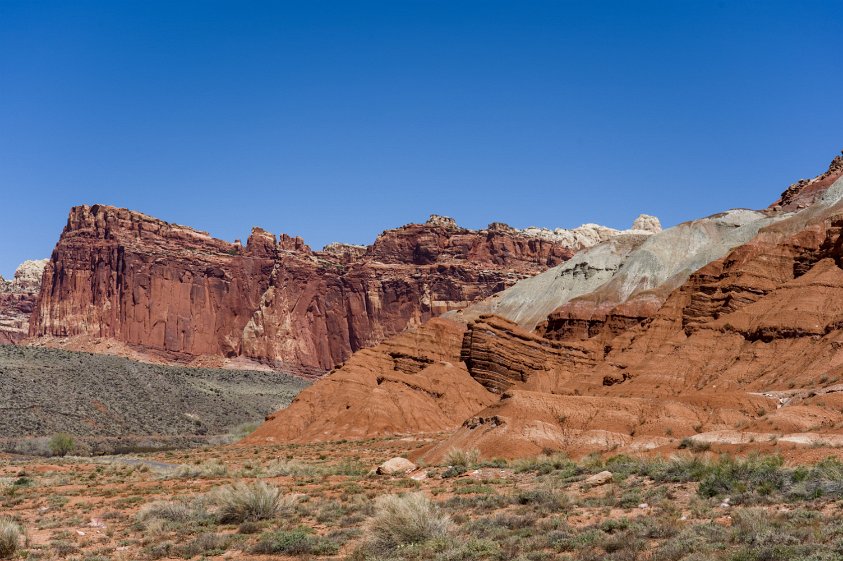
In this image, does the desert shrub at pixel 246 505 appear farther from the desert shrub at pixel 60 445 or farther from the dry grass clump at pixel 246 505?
the desert shrub at pixel 60 445

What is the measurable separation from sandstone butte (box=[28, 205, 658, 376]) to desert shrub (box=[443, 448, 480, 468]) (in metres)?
131

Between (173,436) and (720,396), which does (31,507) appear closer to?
(720,396)

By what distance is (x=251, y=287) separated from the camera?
176 m

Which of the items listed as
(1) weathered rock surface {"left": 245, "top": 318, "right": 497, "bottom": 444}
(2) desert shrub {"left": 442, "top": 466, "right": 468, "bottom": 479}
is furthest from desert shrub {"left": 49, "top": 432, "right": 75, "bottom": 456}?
(2) desert shrub {"left": 442, "top": 466, "right": 468, "bottom": 479}

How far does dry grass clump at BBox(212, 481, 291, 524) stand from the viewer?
19266 mm

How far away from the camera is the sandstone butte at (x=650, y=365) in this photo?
3359cm

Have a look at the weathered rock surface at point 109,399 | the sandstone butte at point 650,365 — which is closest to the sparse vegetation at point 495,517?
the sandstone butte at point 650,365

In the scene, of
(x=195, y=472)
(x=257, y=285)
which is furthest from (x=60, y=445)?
(x=257, y=285)

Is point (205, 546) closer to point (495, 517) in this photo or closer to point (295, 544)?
point (295, 544)

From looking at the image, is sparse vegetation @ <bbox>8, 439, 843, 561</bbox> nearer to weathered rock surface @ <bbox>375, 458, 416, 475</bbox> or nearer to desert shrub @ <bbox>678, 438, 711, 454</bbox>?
desert shrub @ <bbox>678, 438, 711, 454</bbox>

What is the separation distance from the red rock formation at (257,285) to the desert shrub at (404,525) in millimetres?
143596

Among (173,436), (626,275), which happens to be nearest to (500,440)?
(173,436)

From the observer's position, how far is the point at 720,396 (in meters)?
36.3

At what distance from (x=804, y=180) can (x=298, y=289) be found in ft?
354
